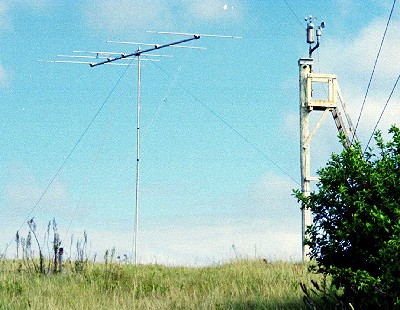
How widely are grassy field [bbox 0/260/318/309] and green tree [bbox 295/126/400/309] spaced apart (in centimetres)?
199

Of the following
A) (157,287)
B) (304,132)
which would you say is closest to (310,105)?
(304,132)

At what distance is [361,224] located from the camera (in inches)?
295

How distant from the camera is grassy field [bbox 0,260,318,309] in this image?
10.0 metres

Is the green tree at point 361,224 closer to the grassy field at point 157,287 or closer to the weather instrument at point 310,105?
the grassy field at point 157,287

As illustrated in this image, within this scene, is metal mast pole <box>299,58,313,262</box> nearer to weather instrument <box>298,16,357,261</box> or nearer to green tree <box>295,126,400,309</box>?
weather instrument <box>298,16,357,261</box>

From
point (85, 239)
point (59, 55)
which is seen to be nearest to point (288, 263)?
point (85, 239)

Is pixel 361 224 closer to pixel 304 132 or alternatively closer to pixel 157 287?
pixel 157 287

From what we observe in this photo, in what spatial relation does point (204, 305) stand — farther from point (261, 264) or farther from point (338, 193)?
point (261, 264)

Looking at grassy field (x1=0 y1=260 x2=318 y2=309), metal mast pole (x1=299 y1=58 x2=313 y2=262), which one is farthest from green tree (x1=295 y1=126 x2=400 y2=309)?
metal mast pole (x1=299 y1=58 x2=313 y2=262)

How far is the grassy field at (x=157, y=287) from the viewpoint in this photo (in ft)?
32.9

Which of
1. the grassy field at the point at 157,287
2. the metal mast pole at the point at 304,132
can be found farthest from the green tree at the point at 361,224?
the metal mast pole at the point at 304,132

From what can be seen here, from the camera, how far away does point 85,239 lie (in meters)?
13.9

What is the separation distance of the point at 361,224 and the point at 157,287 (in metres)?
5.54

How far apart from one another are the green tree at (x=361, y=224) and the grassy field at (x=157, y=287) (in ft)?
6.51
